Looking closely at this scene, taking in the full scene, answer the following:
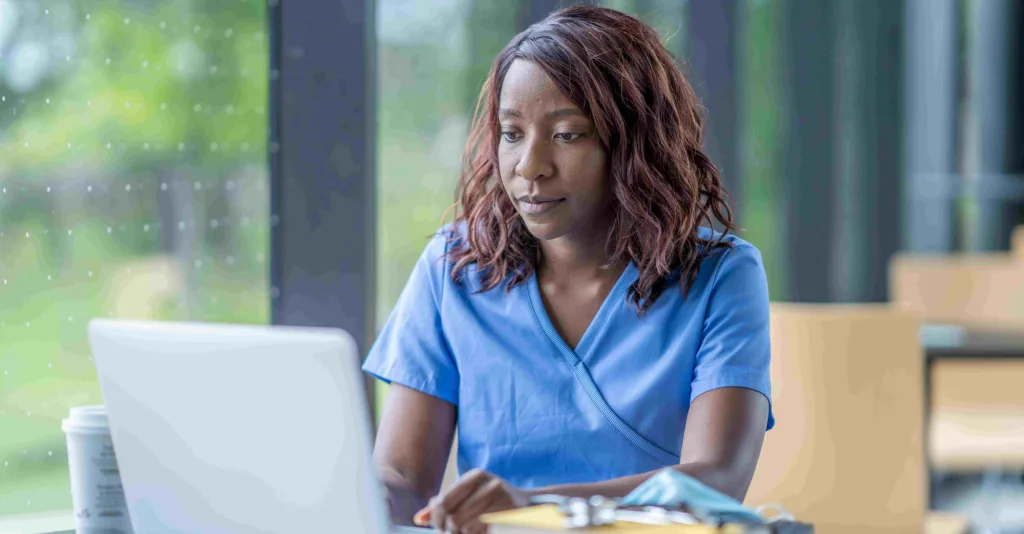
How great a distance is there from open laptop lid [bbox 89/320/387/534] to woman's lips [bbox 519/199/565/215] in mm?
612

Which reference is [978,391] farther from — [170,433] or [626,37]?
[170,433]

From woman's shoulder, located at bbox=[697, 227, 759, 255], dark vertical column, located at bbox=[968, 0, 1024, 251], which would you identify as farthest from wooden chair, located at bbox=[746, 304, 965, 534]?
dark vertical column, located at bbox=[968, 0, 1024, 251]

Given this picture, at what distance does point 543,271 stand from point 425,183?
131 centimetres

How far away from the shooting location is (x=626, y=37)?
63.3 inches

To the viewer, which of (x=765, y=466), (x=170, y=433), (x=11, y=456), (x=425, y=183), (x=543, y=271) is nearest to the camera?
(x=170, y=433)

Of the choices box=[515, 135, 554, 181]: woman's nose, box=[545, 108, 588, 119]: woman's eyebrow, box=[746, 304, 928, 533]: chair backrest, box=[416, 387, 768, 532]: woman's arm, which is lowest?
box=[746, 304, 928, 533]: chair backrest

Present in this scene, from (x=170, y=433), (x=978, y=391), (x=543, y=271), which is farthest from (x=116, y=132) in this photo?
(x=978, y=391)

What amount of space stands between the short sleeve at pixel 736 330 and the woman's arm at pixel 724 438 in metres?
0.02

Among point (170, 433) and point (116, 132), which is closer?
point (170, 433)

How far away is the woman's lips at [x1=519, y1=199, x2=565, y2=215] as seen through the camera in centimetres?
157

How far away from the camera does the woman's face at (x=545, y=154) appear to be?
1.56 metres

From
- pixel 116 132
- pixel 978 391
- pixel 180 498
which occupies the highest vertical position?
pixel 116 132

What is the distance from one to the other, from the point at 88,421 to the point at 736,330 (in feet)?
2.46

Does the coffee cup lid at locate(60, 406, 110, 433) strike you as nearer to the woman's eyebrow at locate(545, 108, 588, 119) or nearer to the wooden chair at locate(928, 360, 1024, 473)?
the woman's eyebrow at locate(545, 108, 588, 119)
